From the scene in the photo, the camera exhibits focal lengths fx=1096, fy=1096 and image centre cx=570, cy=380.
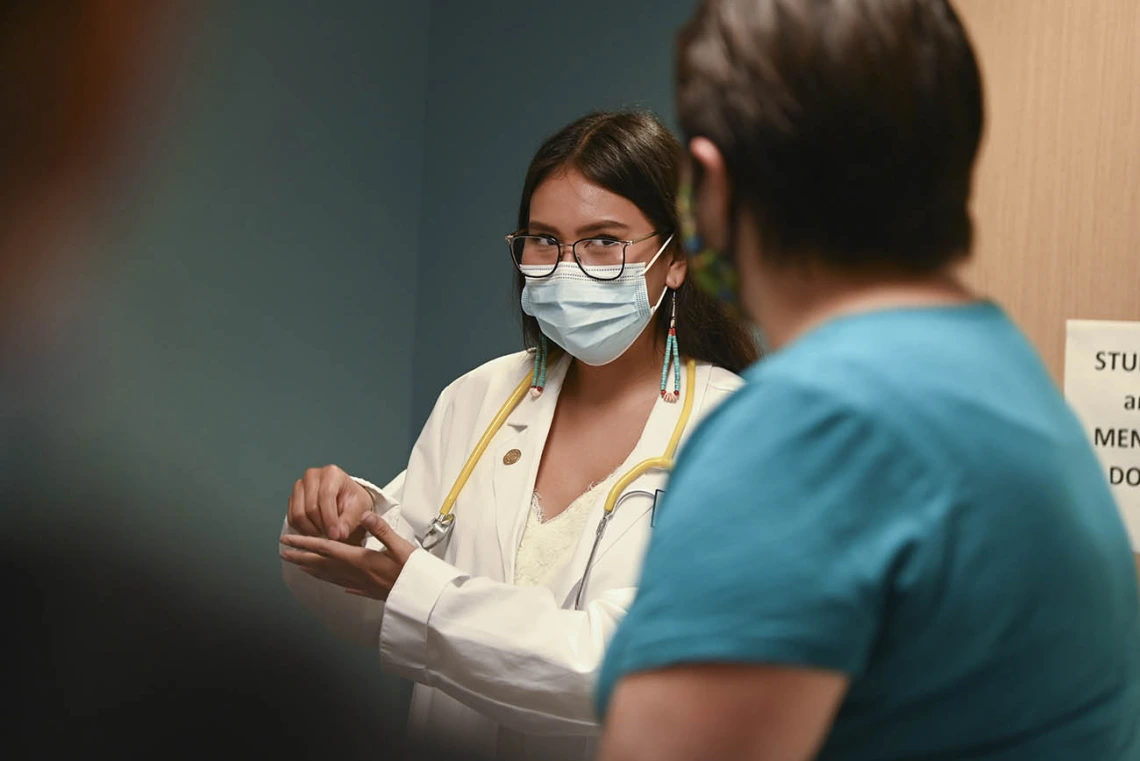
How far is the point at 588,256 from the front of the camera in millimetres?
1371

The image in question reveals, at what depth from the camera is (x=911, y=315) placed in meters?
0.46

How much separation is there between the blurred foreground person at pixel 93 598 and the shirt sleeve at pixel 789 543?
147 mm

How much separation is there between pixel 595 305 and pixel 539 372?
0.17 m

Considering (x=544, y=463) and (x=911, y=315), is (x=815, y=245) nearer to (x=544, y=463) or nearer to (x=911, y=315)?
(x=911, y=315)

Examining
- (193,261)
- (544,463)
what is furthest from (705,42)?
(193,261)

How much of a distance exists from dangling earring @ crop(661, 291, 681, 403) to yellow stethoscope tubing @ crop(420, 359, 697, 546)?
0.04 ft

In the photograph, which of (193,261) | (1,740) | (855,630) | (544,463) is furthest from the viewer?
(193,261)

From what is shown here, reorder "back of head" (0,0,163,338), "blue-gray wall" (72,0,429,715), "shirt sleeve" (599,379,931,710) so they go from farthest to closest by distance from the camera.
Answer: "blue-gray wall" (72,0,429,715) → "shirt sleeve" (599,379,931,710) → "back of head" (0,0,163,338)

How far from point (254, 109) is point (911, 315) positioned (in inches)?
71.8

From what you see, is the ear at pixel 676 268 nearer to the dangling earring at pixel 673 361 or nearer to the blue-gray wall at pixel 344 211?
the dangling earring at pixel 673 361

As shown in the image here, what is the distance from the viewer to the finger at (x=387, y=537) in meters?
1.17

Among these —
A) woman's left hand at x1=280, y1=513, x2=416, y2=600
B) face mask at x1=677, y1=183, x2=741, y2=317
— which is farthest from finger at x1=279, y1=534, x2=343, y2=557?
face mask at x1=677, y1=183, x2=741, y2=317

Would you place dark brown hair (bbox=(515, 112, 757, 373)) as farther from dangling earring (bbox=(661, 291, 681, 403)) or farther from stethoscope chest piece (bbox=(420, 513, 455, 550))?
stethoscope chest piece (bbox=(420, 513, 455, 550))

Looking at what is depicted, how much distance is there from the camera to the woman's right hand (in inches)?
50.1
